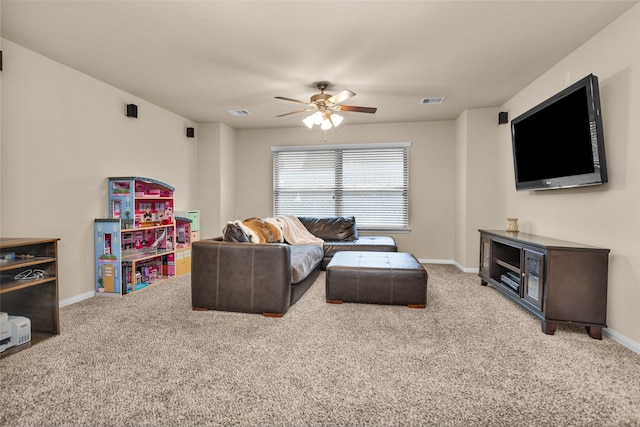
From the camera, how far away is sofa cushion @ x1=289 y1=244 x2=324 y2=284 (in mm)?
2984

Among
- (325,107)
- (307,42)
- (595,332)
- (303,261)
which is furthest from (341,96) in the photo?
(595,332)

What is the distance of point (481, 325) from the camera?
2.60m

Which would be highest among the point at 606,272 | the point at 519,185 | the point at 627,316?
the point at 519,185

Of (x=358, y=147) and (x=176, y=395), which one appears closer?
(x=176, y=395)

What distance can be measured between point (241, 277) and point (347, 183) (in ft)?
10.8

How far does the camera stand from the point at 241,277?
111 inches

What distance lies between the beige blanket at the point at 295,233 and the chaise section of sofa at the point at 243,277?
5.31ft

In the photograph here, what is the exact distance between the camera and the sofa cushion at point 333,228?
510 centimetres

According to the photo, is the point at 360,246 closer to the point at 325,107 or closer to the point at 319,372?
the point at 325,107

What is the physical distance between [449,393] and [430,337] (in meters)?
0.72

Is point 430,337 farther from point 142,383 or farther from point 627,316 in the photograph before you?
point 142,383

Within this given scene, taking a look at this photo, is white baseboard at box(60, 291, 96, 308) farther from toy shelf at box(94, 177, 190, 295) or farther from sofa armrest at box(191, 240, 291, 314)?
sofa armrest at box(191, 240, 291, 314)

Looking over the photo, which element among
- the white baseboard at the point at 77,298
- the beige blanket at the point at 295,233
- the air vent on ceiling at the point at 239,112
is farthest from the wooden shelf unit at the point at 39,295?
the air vent on ceiling at the point at 239,112

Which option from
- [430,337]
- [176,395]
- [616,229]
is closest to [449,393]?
[430,337]
